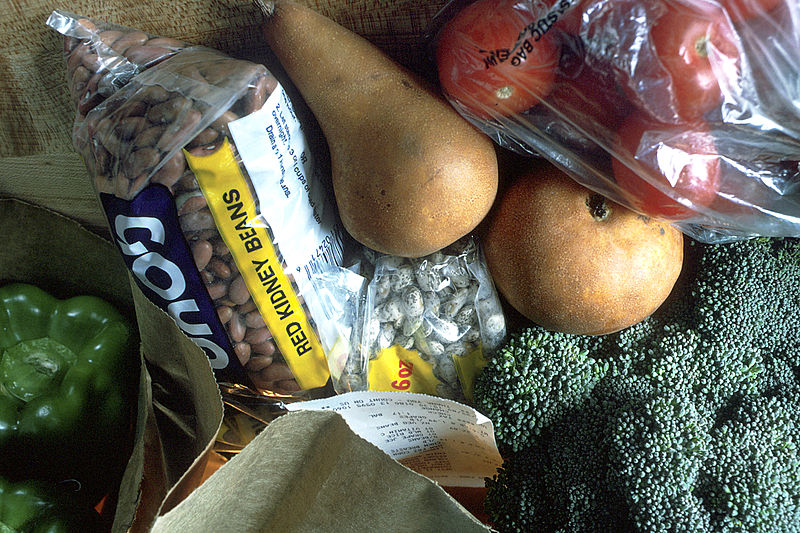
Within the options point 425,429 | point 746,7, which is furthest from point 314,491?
point 746,7

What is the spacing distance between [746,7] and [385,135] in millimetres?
313

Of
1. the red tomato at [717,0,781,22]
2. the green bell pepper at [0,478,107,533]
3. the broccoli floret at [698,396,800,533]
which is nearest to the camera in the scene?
the red tomato at [717,0,781,22]

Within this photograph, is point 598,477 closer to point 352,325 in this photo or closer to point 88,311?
point 352,325

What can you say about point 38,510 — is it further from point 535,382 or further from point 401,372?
point 535,382

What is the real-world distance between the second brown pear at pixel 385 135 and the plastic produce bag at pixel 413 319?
75 mm

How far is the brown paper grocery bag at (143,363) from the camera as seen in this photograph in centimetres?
57

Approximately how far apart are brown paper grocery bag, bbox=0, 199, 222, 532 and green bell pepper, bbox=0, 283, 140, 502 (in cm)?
4

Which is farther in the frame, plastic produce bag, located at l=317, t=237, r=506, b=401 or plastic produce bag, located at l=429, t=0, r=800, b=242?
plastic produce bag, located at l=317, t=237, r=506, b=401

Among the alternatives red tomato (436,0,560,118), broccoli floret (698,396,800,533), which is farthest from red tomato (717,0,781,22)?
broccoli floret (698,396,800,533)

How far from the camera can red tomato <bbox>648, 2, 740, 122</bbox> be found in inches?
18.9

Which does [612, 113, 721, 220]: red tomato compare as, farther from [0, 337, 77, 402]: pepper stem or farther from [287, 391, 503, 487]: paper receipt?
[0, 337, 77, 402]: pepper stem

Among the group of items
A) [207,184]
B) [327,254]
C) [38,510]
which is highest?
[207,184]

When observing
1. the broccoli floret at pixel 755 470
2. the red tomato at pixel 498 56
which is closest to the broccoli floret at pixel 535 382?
the broccoli floret at pixel 755 470

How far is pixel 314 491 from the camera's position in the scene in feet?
1.91
